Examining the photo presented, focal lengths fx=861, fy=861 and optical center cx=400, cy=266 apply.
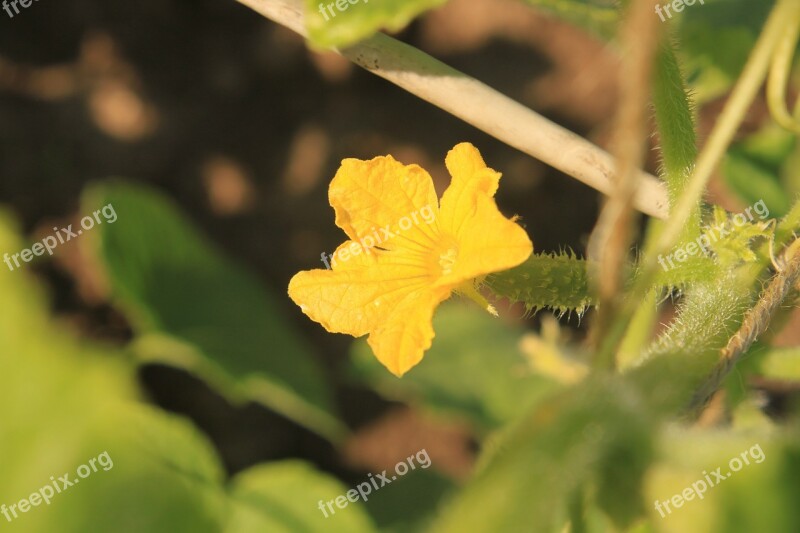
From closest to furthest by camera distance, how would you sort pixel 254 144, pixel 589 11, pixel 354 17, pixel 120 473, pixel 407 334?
1. pixel 354 17
2. pixel 407 334
3. pixel 589 11
4. pixel 120 473
5. pixel 254 144

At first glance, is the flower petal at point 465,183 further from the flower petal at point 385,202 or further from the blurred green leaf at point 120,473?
the blurred green leaf at point 120,473

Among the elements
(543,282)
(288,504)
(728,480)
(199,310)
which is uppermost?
(199,310)

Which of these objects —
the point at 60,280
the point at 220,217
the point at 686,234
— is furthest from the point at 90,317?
the point at 686,234

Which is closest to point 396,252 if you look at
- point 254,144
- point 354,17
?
point 354,17

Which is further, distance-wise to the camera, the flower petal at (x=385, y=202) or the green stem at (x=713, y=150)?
the flower petal at (x=385, y=202)

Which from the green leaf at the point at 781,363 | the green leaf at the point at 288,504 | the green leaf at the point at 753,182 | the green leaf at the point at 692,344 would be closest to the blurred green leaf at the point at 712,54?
the green leaf at the point at 753,182

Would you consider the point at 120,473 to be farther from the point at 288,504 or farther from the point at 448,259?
the point at 448,259
